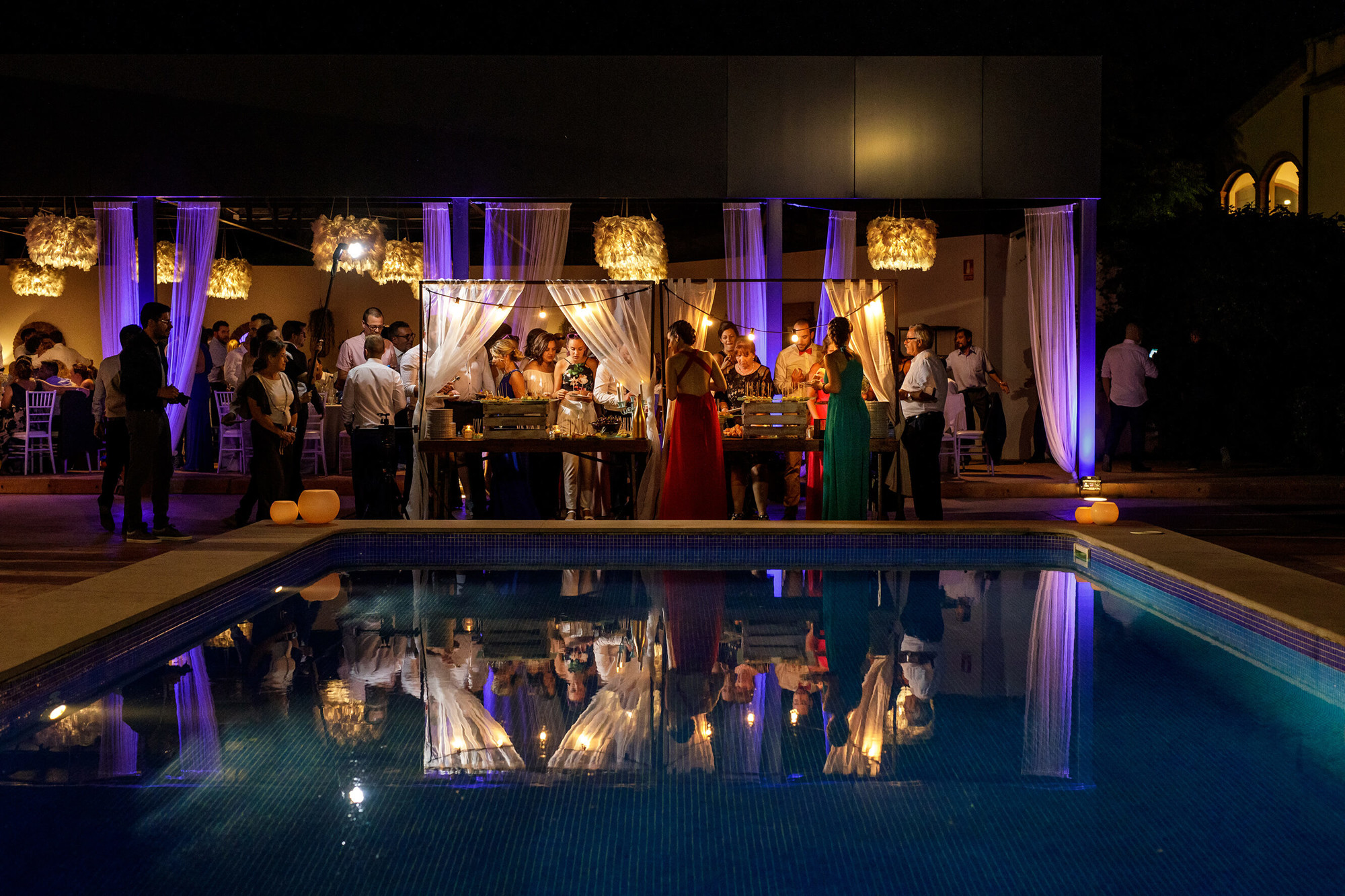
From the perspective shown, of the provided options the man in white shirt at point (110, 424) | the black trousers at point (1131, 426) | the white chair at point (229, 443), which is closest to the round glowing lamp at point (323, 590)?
the man in white shirt at point (110, 424)

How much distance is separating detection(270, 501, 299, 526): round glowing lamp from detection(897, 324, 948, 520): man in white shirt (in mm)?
4019

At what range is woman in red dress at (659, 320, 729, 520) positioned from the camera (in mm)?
7441

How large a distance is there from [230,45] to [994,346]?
1177 cm

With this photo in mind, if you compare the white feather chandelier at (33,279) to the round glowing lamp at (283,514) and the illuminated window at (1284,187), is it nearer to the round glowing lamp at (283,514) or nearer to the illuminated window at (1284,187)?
the round glowing lamp at (283,514)

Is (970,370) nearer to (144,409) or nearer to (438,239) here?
(438,239)

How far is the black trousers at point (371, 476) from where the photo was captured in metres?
7.71

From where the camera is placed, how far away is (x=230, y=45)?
1653 centimetres

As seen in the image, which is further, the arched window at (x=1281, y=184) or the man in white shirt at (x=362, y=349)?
the arched window at (x=1281, y=184)

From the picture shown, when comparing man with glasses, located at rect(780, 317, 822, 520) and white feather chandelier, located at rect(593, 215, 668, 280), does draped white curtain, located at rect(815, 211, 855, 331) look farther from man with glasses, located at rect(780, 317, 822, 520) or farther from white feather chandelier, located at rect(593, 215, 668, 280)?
white feather chandelier, located at rect(593, 215, 668, 280)

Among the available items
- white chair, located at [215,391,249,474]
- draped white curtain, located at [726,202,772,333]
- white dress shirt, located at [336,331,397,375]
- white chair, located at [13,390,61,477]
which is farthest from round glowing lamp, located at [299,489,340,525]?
white chair, located at [13,390,61,477]

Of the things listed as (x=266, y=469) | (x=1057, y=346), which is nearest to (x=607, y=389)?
(x=266, y=469)

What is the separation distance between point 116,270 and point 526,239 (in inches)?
150

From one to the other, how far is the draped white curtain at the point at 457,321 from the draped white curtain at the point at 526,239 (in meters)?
2.17

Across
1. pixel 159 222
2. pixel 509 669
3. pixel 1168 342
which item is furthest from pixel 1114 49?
pixel 509 669
